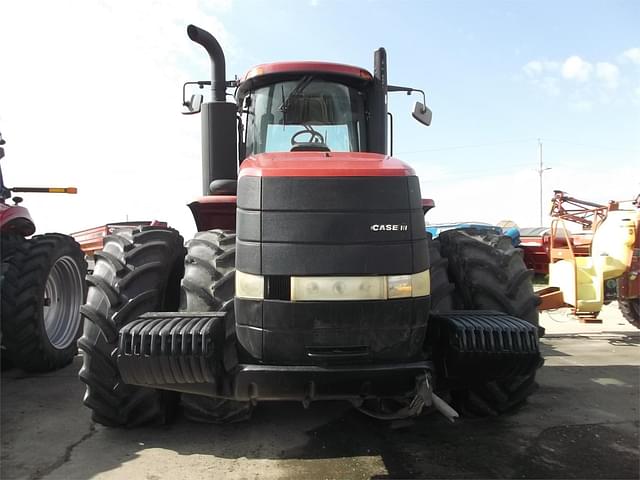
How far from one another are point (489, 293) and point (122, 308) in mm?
2092

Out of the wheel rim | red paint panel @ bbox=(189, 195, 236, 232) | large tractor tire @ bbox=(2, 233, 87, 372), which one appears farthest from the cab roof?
the wheel rim

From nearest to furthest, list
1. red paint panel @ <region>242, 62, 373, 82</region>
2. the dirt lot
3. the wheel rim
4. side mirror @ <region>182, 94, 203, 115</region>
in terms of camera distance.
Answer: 1. the dirt lot
2. red paint panel @ <region>242, 62, 373, 82</region>
3. side mirror @ <region>182, 94, 203, 115</region>
4. the wheel rim

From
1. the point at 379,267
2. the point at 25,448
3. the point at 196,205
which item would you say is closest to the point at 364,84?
the point at 196,205

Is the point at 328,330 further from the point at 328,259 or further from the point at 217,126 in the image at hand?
the point at 217,126

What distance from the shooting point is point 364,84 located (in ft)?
12.2

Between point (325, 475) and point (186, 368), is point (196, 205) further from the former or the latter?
point (325, 475)

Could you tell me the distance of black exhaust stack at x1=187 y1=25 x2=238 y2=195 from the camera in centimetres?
320

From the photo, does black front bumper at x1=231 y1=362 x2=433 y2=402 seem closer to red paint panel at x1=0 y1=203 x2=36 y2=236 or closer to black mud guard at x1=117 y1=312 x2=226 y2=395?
black mud guard at x1=117 y1=312 x2=226 y2=395

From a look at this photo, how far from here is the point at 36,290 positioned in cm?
434

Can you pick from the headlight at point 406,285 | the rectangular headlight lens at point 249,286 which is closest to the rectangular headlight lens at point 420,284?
the headlight at point 406,285

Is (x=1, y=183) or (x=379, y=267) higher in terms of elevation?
(x=1, y=183)

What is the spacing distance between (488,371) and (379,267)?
2.55 feet

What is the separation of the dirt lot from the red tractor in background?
488mm

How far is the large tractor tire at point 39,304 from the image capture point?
4.22 meters
